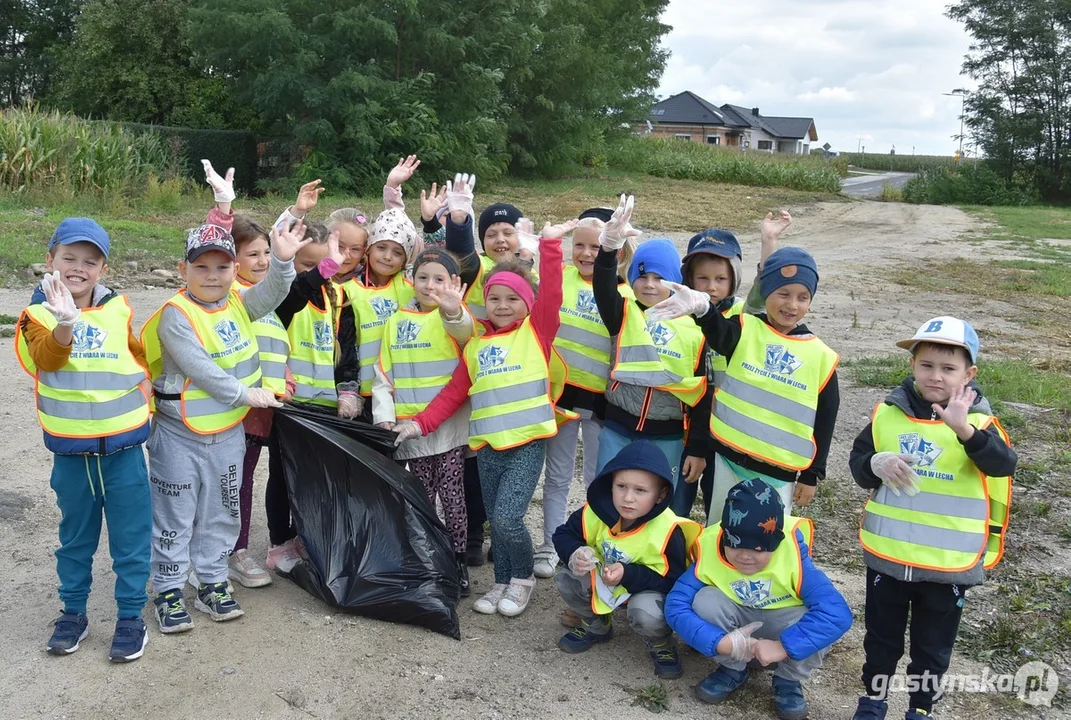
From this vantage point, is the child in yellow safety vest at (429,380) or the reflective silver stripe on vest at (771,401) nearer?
the reflective silver stripe on vest at (771,401)

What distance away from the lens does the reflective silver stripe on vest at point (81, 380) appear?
3.24 meters

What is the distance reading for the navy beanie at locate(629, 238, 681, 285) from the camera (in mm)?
3789

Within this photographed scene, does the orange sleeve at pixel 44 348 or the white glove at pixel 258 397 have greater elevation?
the orange sleeve at pixel 44 348

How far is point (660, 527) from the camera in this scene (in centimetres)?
351

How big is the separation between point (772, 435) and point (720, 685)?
3.12 feet

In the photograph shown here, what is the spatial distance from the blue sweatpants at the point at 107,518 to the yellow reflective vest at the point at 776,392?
2297mm

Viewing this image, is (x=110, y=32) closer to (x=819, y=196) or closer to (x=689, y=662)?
(x=819, y=196)

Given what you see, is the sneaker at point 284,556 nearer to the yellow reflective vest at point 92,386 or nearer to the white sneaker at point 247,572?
the white sneaker at point 247,572

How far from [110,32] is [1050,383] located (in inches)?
1000

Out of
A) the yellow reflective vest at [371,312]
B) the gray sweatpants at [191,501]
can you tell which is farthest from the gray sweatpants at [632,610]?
the gray sweatpants at [191,501]

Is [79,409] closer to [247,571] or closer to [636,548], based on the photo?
[247,571]

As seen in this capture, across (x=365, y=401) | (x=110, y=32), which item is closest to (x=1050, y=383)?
(x=365, y=401)

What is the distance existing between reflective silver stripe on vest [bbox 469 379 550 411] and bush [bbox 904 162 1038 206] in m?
33.3

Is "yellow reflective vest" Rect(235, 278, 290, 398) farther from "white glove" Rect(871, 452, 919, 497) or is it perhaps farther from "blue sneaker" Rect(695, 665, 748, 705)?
"white glove" Rect(871, 452, 919, 497)
